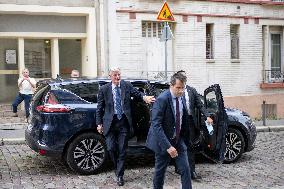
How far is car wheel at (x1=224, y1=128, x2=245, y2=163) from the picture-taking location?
994 cm

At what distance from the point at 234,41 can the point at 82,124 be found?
1204cm

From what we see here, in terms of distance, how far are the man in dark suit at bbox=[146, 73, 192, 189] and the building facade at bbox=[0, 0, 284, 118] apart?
310 inches

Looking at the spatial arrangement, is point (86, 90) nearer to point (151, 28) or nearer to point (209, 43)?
point (151, 28)

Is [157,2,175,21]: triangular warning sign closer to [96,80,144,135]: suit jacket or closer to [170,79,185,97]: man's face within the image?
[96,80,144,135]: suit jacket

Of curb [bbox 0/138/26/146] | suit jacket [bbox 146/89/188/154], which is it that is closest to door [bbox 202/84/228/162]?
suit jacket [bbox 146/89/188/154]

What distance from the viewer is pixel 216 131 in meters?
8.77

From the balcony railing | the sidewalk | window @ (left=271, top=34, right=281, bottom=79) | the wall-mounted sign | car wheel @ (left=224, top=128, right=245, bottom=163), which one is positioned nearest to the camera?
car wheel @ (left=224, top=128, right=245, bottom=163)

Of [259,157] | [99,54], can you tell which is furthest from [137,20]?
[259,157]

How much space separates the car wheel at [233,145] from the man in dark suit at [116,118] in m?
2.37

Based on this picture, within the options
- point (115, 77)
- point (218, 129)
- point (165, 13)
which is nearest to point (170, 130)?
point (115, 77)

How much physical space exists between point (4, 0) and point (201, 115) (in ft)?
30.6

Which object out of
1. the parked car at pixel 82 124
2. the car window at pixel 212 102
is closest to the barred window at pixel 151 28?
the parked car at pixel 82 124

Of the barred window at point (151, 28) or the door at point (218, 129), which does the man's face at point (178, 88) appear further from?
the barred window at point (151, 28)

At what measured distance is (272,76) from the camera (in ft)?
67.4
